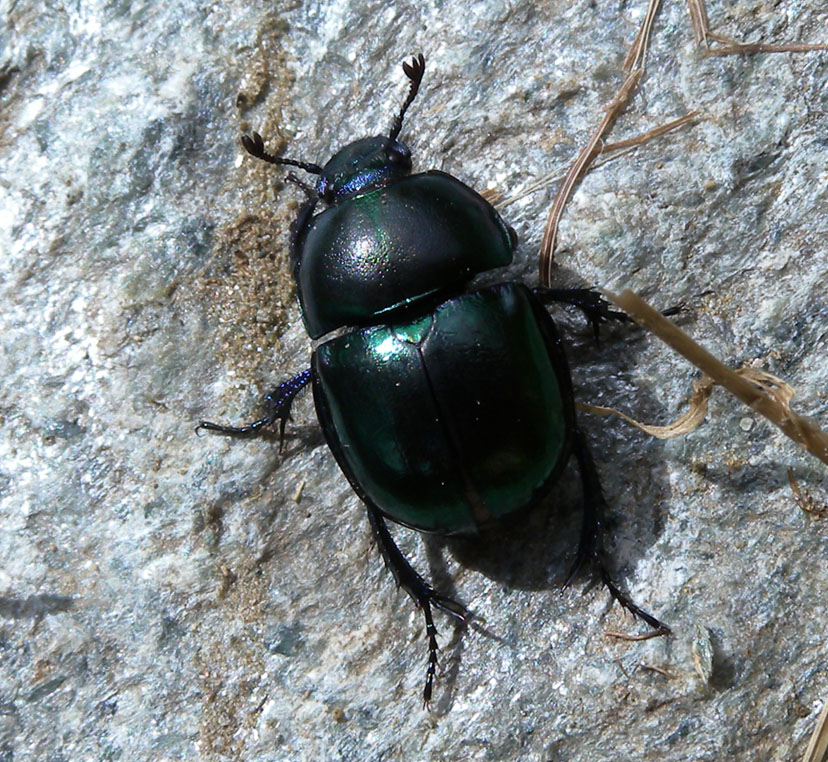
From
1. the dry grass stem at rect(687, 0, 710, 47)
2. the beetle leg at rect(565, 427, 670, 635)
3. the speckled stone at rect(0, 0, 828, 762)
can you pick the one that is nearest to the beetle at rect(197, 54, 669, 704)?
the beetle leg at rect(565, 427, 670, 635)

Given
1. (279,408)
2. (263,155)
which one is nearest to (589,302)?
(279,408)

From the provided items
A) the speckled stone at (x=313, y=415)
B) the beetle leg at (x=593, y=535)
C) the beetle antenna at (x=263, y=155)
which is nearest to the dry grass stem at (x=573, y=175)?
the speckled stone at (x=313, y=415)

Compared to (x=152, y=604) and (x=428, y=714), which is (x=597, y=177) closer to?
(x=428, y=714)

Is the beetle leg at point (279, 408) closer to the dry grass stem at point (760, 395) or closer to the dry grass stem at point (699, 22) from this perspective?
the dry grass stem at point (760, 395)

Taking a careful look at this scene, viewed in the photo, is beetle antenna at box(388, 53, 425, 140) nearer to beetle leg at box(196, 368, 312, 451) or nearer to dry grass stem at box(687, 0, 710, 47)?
beetle leg at box(196, 368, 312, 451)

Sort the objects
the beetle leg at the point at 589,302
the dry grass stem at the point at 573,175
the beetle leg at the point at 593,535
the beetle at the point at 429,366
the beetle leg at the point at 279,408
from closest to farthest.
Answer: the beetle at the point at 429,366 < the beetle leg at the point at 593,535 < the beetle leg at the point at 589,302 < the beetle leg at the point at 279,408 < the dry grass stem at the point at 573,175

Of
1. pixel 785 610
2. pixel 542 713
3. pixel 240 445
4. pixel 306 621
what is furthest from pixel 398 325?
pixel 785 610
